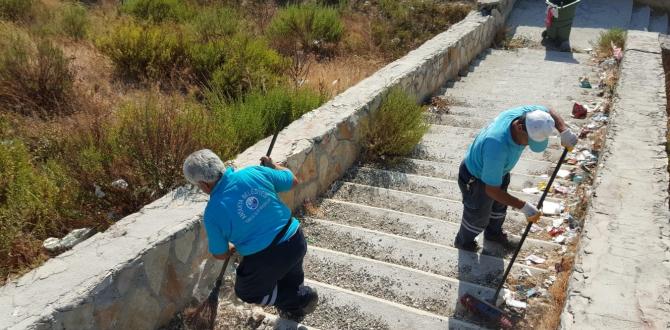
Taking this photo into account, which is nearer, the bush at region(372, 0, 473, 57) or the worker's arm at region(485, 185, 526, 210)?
the worker's arm at region(485, 185, 526, 210)

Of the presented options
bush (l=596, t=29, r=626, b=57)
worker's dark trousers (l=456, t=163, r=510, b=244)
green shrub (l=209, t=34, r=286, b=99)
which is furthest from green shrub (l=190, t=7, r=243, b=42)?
bush (l=596, t=29, r=626, b=57)

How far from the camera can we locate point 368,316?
10.9 ft

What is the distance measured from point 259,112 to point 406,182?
1592 millimetres

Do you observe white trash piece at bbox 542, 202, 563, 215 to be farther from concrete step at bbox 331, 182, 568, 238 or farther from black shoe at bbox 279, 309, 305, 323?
black shoe at bbox 279, 309, 305, 323

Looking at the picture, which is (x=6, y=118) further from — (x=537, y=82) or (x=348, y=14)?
(x=348, y=14)

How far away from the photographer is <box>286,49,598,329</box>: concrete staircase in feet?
11.1

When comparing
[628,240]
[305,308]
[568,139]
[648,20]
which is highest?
[568,139]

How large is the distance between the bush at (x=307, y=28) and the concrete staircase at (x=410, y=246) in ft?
13.7

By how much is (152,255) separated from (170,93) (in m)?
4.07

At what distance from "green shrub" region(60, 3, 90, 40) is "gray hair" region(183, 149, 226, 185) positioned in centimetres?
691

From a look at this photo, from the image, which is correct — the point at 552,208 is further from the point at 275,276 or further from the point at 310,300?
the point at 275,276

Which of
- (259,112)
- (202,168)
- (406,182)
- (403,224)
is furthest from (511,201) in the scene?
(259,112)

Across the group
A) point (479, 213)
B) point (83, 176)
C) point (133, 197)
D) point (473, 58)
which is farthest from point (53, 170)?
point (473, 58)

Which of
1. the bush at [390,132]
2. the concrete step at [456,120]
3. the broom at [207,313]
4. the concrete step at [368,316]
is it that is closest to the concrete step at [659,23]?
the concrete step at [456,120]
